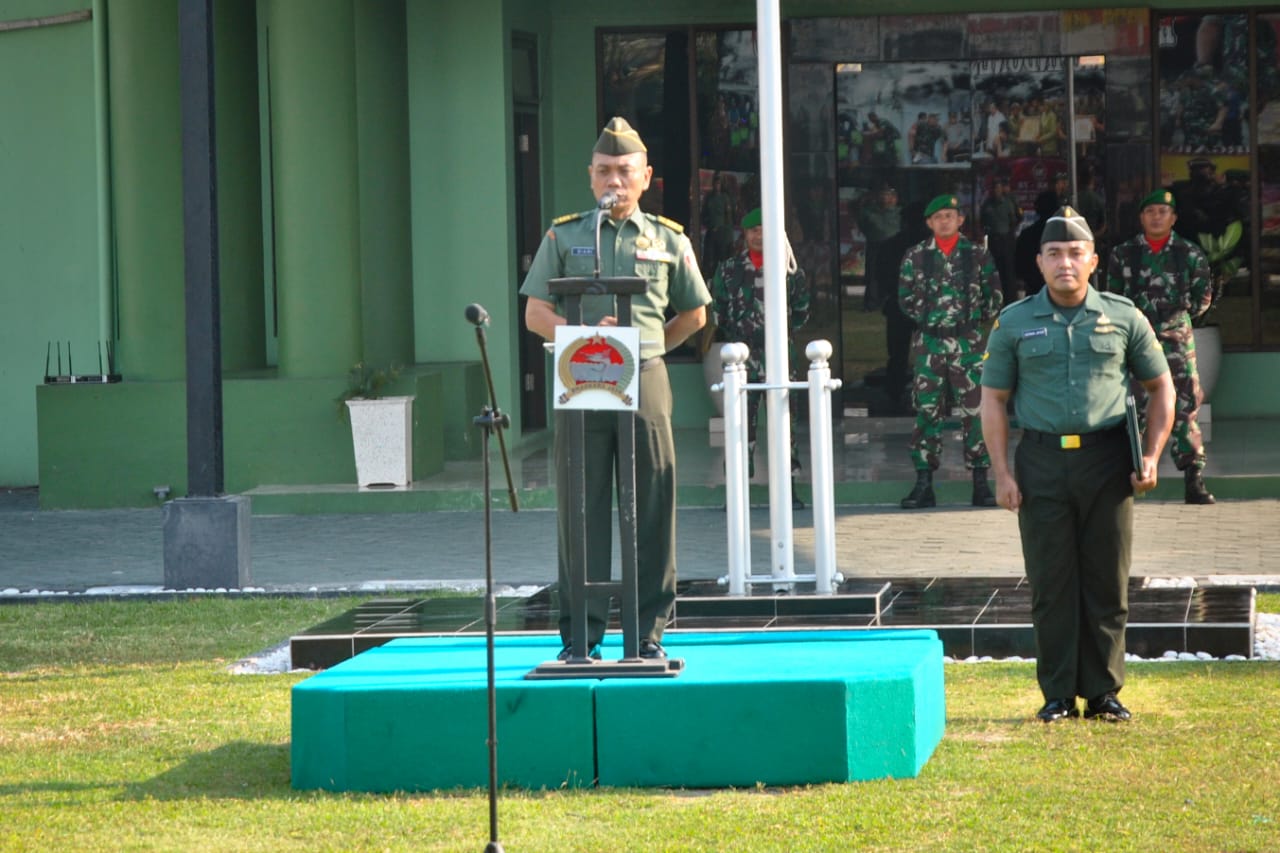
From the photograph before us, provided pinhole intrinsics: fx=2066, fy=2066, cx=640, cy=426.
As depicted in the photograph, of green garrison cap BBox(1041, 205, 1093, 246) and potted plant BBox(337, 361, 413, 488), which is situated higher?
green garrison cap BBox(1041, 205, 1093, 246)

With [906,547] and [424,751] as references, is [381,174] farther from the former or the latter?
[424,751]

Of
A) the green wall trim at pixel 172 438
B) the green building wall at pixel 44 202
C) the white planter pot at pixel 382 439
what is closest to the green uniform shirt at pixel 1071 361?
the white planter pot at pixel 382 439

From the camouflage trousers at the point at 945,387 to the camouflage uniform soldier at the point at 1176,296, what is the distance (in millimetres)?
1030

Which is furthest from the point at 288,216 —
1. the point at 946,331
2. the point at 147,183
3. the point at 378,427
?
the point at 946,331

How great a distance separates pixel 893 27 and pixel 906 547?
24.3 ft

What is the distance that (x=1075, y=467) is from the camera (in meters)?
6.98

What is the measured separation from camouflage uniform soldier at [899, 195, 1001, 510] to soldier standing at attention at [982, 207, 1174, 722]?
20.0 ft

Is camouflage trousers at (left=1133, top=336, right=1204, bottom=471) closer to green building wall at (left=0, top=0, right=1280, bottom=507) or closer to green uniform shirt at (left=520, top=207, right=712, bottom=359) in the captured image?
green building wall at (left=0, top=0, right=1280, bottom=507)

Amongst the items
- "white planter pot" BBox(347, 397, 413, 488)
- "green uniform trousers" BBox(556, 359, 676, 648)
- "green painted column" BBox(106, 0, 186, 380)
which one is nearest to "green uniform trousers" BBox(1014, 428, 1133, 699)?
"green uniform trousers" BBox(556, 359, 676, 648)

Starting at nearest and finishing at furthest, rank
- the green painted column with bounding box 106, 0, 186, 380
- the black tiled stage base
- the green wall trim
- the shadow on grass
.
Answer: the shadow on grass, the black tiled stage base, the green wall trim, the green painted column with bounding box 106, 0, 186, 380

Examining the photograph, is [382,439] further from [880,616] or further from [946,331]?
[880,616]

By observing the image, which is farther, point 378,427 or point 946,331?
point 378,427

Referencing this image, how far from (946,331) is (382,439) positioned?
13.0 ft

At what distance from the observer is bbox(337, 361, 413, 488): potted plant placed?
14.3m
